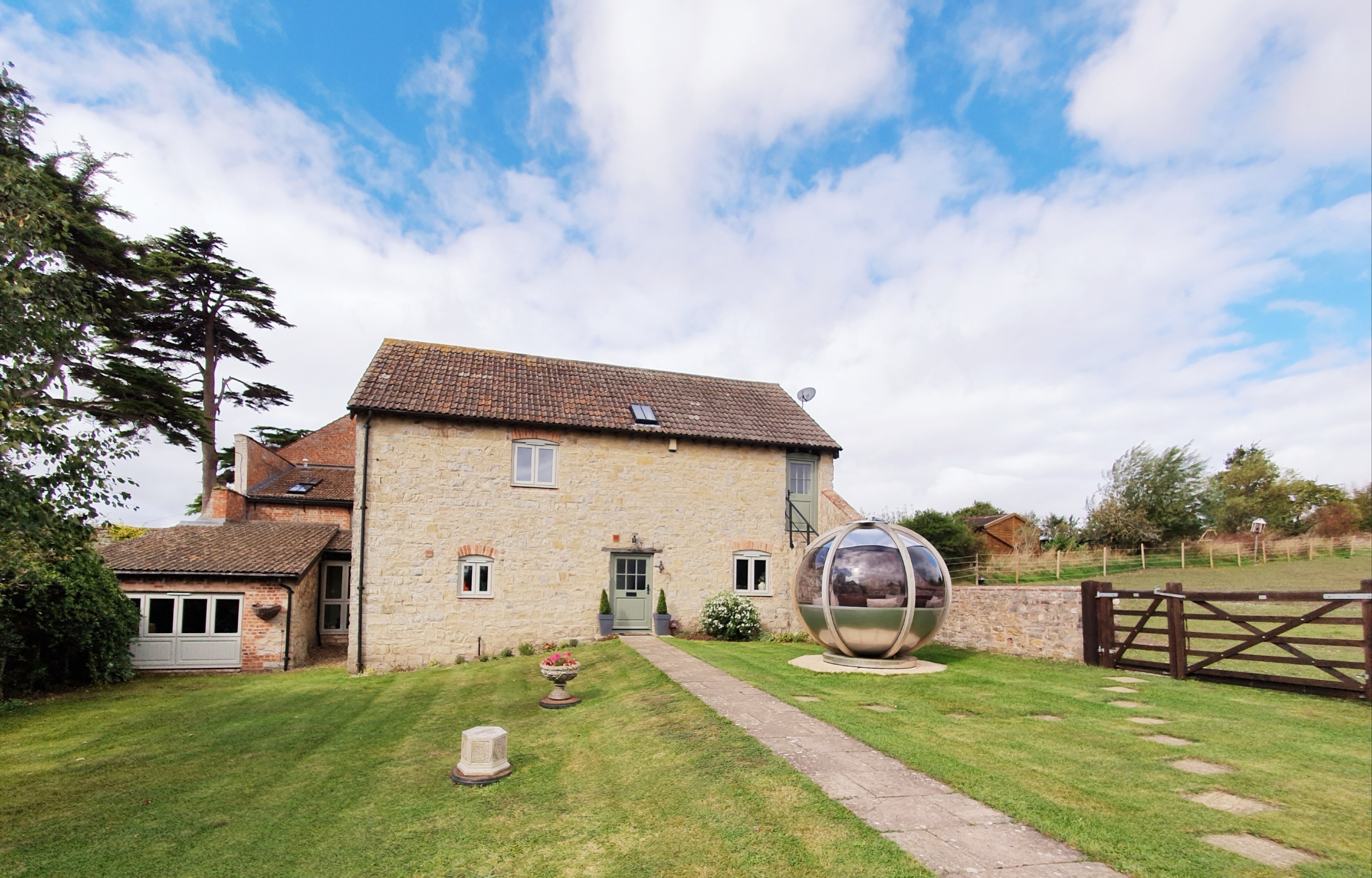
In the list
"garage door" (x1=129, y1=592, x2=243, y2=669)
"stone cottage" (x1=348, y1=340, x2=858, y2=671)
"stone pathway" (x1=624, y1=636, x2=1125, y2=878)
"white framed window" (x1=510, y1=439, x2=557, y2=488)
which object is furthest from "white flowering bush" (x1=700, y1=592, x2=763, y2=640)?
"garage door" (x1=129, y1=592, x2=243, y2=669)

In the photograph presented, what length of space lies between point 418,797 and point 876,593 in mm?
7569

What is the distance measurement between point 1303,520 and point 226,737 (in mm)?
52815

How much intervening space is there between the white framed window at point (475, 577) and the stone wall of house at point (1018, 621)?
34.6 ft

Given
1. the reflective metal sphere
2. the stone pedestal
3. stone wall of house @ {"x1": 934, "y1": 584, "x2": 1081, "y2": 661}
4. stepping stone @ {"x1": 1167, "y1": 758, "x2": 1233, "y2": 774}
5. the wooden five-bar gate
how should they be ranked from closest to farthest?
stepping stone @ {"x1": 1167, "y1": 758, "x2": 1233, "y2": 774} → the stone pedestal → the wooden five-bar gate → the reflective metal sphere → stone wall of house @ {"x1": 934, "y1": 584, "x2": 1081, "y2": 661}

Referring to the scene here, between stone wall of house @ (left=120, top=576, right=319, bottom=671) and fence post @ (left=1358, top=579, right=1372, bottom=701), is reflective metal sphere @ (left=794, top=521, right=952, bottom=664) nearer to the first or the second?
fence post @ (left=1358, top=579, right=1372, bottom=701)

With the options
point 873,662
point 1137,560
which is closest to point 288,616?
point 873,662

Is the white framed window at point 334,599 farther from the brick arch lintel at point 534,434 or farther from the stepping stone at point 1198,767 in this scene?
the stepping stone at point 1198,767

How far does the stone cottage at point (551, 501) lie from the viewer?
16344 millimetres

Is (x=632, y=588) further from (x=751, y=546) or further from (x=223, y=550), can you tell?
(x=223, y=550)

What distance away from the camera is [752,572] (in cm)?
1920

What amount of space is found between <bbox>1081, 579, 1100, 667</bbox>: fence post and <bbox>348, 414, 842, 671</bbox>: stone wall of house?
7.37 metres

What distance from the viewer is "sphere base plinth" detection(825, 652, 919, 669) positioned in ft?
38.2

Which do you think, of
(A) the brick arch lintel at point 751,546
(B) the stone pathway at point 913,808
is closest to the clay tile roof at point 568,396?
(A) the brick arch lintel at point 751,546

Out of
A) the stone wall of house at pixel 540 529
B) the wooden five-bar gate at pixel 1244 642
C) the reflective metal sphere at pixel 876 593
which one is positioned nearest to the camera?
the wooden five-bar gate at pixel 1244 642
